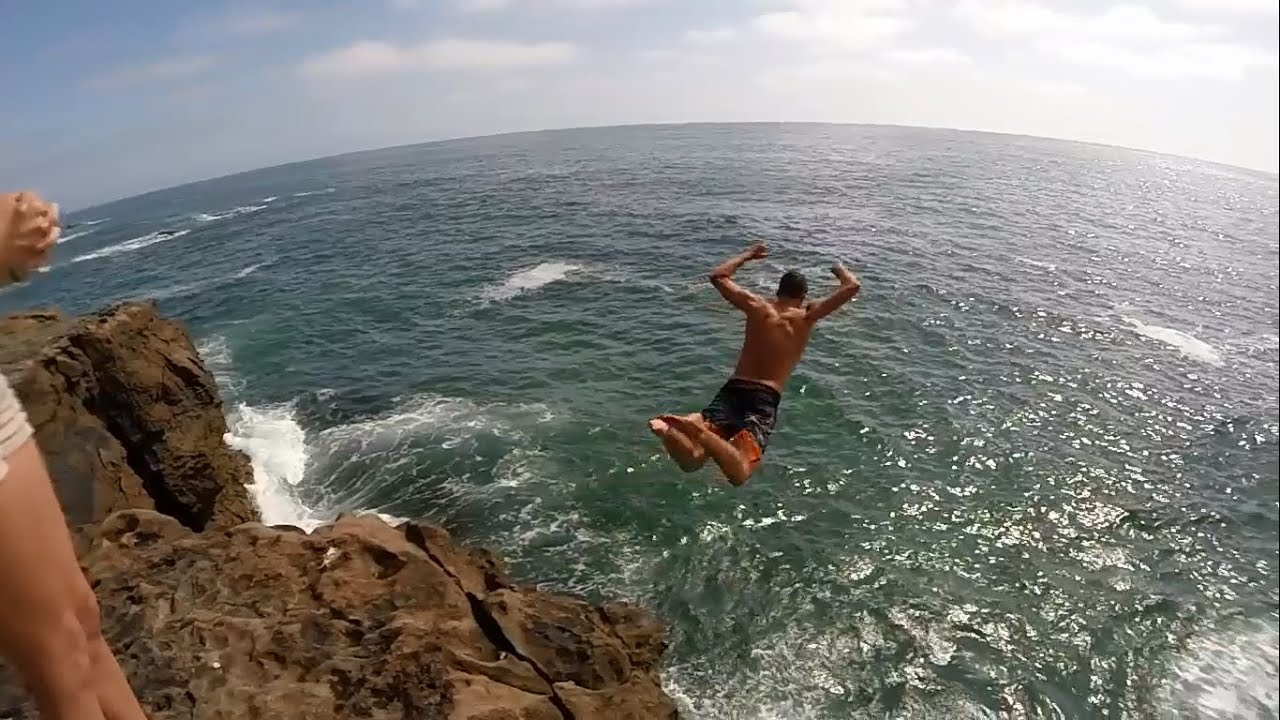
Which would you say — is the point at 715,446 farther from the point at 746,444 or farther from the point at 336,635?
the point at 336,635

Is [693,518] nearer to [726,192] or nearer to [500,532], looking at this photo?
[500,532]

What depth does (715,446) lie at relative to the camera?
25.5ft

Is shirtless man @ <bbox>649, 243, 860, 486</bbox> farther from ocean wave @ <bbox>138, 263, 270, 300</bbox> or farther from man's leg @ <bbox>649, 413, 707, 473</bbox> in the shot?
ocean wave @ <bbox>138, 263, 270, 300</bbox>

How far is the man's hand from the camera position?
259 cm

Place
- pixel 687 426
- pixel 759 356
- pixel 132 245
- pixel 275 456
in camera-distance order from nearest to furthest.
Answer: pixel 687 426 → pixel 759 356 → pixel 275 456 → pixel 132 245

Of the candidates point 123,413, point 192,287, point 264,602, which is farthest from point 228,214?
point 264,602

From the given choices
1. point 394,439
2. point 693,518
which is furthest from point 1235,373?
point 394,439

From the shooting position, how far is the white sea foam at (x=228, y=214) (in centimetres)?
8488

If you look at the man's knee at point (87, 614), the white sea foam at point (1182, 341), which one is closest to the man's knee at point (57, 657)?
the man's knee at point (87, 614)

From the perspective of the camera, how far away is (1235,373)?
30.6m

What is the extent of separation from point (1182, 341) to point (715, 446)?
37.6m

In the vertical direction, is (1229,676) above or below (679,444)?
below

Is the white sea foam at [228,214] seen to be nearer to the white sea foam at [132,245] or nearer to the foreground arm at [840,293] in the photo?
the white sea foam at [132,245]

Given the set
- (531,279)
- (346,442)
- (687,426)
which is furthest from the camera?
(531,279)
